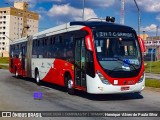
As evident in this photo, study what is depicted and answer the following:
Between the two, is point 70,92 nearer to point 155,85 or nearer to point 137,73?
point 137,73

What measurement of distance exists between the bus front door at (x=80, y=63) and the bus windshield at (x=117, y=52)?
0.94 metres

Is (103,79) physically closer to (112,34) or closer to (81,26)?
(112,34)

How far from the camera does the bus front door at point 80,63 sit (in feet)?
49.7

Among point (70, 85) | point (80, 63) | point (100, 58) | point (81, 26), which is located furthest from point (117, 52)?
point (70, 85)

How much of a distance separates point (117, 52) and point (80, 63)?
1762mm

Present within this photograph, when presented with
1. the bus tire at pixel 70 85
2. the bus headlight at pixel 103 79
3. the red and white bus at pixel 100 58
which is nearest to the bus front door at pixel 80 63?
the red and white bus at pixel 100 58

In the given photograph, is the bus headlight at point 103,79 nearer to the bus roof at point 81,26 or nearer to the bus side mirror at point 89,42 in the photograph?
the bus side mirror at point 89,42

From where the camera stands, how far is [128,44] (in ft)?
49.6

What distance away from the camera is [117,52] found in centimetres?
1462

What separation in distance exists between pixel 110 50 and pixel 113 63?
1.89 ft

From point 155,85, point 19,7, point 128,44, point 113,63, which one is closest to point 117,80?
point 113,63

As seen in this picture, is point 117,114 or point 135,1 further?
point 135,1

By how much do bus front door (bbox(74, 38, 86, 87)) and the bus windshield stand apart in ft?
3.08

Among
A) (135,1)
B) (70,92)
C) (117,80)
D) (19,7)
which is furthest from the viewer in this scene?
(19,7)
